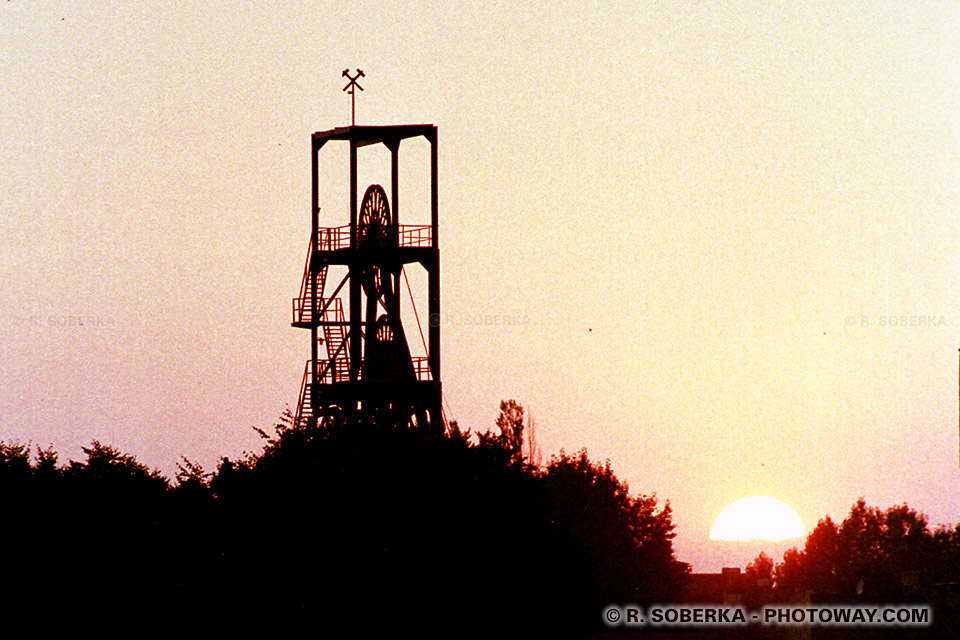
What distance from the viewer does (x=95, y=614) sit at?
38.9 metres

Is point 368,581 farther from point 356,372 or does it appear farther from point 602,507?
point 602,507

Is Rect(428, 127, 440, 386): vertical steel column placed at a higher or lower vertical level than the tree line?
higher

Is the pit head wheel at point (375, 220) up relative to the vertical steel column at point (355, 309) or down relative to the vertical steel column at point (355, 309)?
up

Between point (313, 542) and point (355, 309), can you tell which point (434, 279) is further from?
point (313, 542)

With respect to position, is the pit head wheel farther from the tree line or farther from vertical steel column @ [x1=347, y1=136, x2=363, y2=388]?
the tree line

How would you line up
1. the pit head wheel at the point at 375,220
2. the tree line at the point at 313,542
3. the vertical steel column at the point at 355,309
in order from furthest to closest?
the pit head wheel at the point at 375,220 → the vertical steel column at the point at 355,309 → the tree line at the point at 313,542

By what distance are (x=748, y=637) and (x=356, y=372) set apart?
31402 mm

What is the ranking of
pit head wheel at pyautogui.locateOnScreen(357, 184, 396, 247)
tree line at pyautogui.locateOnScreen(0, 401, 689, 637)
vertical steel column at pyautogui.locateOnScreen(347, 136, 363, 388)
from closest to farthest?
tree line at pyautogui.locateOnScreen(0, 401, 689, 637) → vertical steel column at pyautogui.locateOnScreen(347, 136, 363, 388) → pit head wheel at pyautogui.locateOnScreen(357, 184, 396, 247)

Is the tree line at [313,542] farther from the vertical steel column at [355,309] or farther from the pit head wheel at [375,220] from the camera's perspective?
the pit head wheel at [375,220]

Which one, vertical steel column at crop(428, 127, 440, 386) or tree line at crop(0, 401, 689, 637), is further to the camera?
vertical steel column at crop(428, 127, 440, 386)

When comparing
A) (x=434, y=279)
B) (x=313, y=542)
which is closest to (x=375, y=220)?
(x=434, y=279)

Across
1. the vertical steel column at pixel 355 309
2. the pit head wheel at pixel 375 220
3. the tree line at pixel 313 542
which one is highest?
the pit head wheel at pixel 375 220

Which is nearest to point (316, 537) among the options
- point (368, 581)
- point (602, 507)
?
point (368, 581)

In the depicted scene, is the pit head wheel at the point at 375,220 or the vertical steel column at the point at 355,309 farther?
the pit head wheel at the point at 375,220
